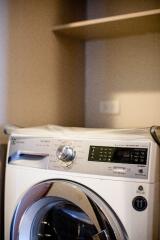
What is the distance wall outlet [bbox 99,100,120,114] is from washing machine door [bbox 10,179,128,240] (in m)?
0.86

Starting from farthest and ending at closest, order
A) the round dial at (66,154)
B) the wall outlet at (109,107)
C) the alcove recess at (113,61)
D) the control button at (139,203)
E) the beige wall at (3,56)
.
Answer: the wall outlet at (109,107) < the alcove recess at (113,61) < the beige wall at (3,56) < the round dial at (66,154) < the control button at (139,203)

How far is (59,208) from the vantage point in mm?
1404

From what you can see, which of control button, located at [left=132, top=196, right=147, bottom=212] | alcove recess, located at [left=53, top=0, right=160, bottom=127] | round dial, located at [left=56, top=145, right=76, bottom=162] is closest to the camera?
control button, located at [left=132, top=196, right=147, bottom=212]

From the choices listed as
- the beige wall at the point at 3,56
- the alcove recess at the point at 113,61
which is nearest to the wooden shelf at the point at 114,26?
the alcove recess at the point at 113,61

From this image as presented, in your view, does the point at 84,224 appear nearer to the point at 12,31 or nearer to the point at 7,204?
the point at 7,204

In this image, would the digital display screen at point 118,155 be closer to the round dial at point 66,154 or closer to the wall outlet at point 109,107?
the round dial at point 66,154

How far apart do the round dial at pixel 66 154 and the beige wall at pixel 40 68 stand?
429mm

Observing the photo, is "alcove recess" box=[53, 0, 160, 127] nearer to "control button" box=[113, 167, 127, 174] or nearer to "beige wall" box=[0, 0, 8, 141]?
"beige wall" box=[0, 0, 8, 141]

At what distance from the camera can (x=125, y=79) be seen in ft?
6.66

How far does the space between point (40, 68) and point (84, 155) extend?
71 cm

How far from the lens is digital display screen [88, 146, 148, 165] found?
3.84ft

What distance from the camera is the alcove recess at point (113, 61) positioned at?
190 centimetres

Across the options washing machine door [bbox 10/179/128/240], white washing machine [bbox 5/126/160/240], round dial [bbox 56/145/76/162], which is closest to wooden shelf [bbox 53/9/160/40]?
white washing machine [bbox 5/126/160/240]

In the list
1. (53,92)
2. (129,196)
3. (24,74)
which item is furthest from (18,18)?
(129,196)
